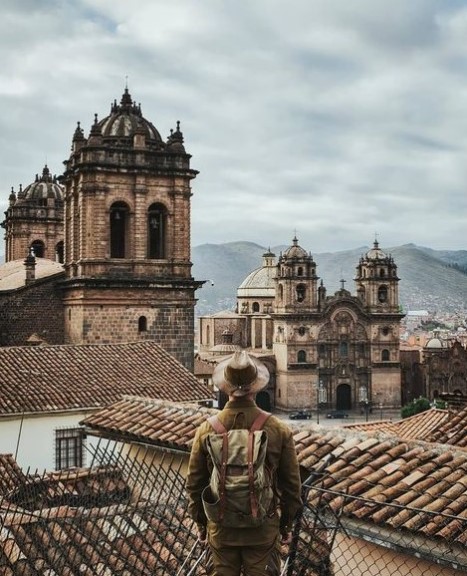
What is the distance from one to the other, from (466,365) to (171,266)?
40.5 metres

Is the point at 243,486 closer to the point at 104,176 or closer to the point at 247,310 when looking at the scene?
the point at 104,176

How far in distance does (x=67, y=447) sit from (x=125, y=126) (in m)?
12.3

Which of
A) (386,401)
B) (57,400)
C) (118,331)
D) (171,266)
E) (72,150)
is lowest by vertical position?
(386,401)

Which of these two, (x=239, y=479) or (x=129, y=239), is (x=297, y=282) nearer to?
(x=129, y=239)

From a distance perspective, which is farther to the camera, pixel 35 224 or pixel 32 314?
pixel 35 224

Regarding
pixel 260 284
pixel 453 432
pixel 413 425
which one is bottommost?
pixel 413 425

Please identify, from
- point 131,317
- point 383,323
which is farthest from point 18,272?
point 383,323

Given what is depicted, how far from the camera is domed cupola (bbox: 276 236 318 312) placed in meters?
55.2

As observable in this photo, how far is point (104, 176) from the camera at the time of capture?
22.9m

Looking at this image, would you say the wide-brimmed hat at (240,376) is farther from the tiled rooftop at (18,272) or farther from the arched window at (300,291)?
the arched window at (300,291)

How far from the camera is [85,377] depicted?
52.6ft

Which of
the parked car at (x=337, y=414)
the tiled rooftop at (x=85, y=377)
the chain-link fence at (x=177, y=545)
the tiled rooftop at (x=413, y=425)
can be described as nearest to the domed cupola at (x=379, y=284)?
the parked car at (x=337, y=414)

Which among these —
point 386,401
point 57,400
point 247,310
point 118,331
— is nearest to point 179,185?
point 118,331

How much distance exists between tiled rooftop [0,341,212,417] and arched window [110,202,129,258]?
6.13m
